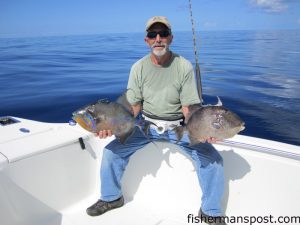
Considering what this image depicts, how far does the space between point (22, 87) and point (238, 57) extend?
12589 mm

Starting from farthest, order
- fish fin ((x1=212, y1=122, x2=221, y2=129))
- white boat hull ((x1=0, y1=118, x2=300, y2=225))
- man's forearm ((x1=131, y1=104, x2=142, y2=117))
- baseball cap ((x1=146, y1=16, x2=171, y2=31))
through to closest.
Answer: man's forearm ((x1=131, y1=104, x2=142, y2=117)) → baseball cap ((x1=146, y1=16, x2=171, y2=31)) → white boat hull ((x1=0, y1=118, x2=300, y2=225)) → fish fin ((x1=212, y1=122, x2=221, y2=129))

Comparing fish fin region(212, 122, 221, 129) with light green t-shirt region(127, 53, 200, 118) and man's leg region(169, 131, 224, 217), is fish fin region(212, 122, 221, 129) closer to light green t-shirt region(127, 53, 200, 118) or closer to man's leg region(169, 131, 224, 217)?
man's leg region(169, 131, 224, 217)

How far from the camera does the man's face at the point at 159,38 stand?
340 cm

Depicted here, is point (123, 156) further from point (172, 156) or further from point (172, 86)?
point (172, 86)

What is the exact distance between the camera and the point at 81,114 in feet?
8.96

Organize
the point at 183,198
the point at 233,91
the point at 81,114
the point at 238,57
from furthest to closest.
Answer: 1. the point at 238,57
2. the point at 233,91
3. the point at 183,198
4. the point at 81,114

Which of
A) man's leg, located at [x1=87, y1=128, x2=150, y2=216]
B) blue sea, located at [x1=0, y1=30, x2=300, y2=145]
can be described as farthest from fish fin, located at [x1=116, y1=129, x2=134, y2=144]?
blue sea, located at [x1=0, y1=30, x2=300, y2=145]

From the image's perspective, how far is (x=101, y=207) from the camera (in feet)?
11.7

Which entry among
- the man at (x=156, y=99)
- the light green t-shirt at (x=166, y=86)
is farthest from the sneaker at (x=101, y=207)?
the light green t-shirt at (x=166, y=86)

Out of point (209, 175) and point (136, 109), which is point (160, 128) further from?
point (209, 175)

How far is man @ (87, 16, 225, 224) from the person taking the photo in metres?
3.41

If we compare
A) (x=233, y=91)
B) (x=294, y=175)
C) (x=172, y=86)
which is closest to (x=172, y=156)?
(x=172, y=86)

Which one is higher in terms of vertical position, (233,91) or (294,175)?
(294,175)

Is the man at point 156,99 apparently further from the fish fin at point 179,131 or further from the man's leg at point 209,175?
the fish fin at point 179,131
